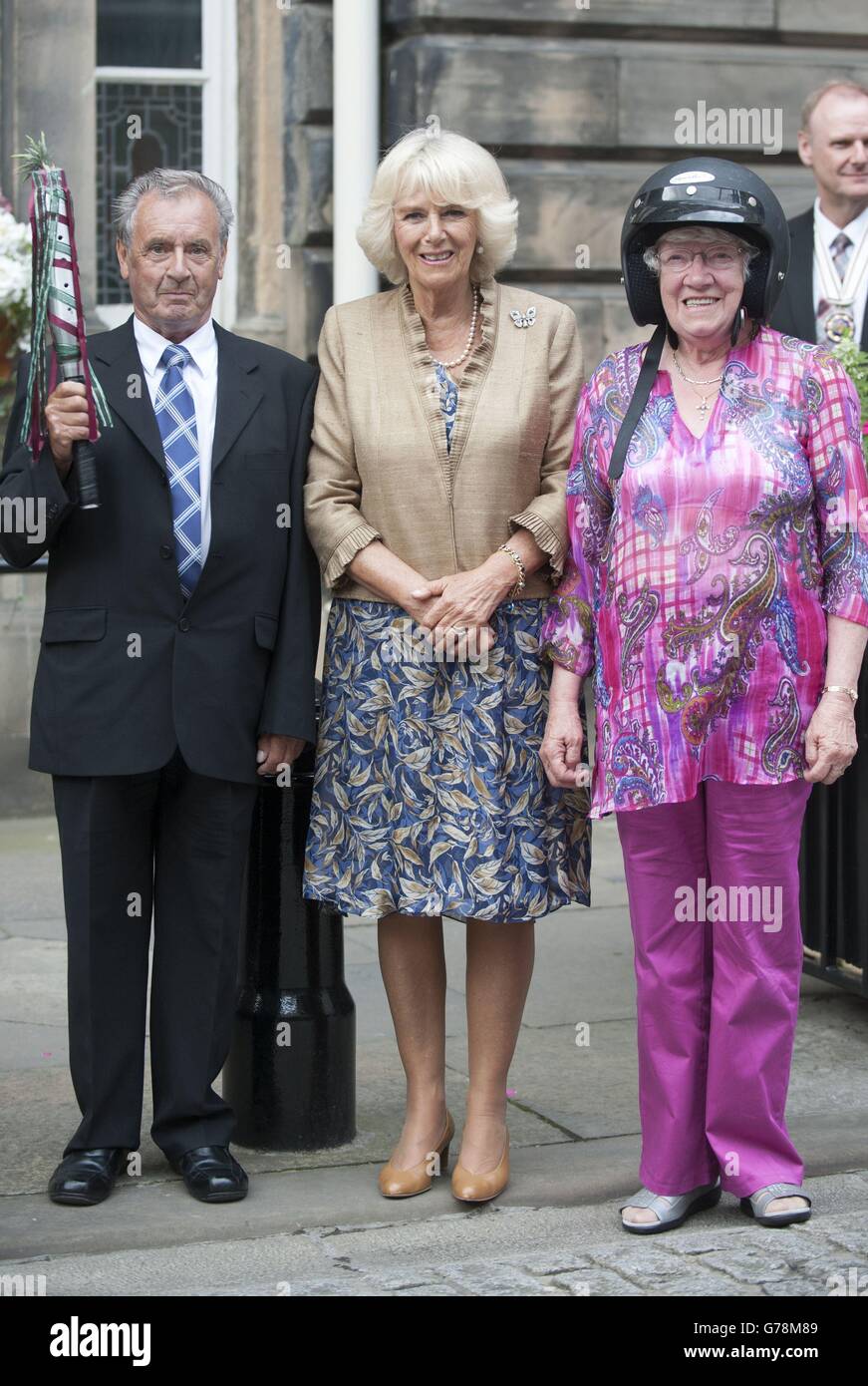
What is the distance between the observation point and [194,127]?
8.95 meters

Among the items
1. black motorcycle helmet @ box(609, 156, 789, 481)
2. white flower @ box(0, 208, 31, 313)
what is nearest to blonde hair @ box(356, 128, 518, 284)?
black motorcycle helmet @ box(609, 156, 789, 481)

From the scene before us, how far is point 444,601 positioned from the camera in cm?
416

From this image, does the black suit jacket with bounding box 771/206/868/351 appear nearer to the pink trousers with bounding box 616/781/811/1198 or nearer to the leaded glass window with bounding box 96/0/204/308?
the pink trousers with bounding box 616/781/811/1198

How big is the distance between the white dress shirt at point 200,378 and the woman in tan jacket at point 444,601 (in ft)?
0.73

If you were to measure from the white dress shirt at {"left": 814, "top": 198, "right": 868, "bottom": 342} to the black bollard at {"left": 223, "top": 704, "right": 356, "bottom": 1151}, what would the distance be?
87.0 inches

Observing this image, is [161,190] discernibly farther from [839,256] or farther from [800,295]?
[839,256]

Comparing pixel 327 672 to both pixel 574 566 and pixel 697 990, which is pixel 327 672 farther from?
pixel 697 990

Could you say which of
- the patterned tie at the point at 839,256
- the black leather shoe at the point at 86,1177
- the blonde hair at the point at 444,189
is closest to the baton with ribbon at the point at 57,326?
the blonde hair at the point at 444,189

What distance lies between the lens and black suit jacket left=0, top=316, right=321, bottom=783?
13.8 feet

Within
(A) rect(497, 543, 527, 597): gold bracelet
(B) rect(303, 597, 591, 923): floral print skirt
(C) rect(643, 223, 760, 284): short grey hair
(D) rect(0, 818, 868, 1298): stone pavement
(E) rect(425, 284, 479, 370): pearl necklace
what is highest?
(C) rect(643, 223, 760, 284): short grey hair

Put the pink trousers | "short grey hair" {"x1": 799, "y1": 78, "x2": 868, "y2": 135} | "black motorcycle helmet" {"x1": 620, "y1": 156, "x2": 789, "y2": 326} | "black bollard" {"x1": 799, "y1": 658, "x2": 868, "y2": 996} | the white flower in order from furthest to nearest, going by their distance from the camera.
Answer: the white flower → "short grey hair" {"x1": 799, "y1": 78, "x2": 868, "y2": 135} → "black bollard" {"x1": 799, "y1": 658, "x2": 868, "y2": 996} → the pink trousers → "black motorcycle helmet" {"x1": 620, "y1": 156, "x2": 789, "y2": 326}

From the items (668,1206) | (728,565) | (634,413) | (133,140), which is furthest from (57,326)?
(133,140)

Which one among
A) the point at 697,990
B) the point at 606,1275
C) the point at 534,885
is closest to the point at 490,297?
the point at 534,885

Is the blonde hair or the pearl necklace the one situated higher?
the blonde hair
